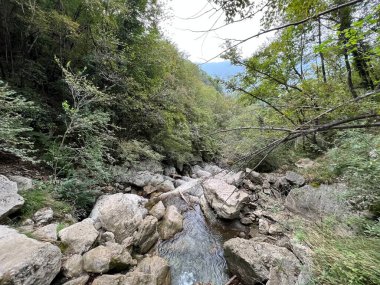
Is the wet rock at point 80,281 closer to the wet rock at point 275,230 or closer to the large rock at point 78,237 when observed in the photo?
the large rock at point 78,237

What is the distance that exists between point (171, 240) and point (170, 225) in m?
0.36

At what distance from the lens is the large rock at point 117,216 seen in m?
4.21

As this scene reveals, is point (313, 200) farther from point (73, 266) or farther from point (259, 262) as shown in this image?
point (73, 266)

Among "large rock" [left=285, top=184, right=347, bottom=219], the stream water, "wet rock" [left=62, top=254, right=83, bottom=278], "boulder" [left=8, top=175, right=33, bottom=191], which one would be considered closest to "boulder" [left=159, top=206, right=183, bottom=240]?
the stream water

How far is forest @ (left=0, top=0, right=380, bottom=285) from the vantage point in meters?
1.65

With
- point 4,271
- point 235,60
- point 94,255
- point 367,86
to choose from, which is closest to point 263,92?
point 235,60

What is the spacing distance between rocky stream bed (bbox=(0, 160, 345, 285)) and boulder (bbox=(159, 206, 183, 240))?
0.08 ft

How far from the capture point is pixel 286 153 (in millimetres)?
8164

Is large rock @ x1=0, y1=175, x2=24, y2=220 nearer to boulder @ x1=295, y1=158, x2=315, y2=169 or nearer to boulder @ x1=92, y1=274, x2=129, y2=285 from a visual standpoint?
boulder @ x1=92, y1=274, x2=129, y2=285

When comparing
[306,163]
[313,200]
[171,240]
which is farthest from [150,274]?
[306,163]

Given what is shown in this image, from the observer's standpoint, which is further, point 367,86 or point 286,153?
point 286,153

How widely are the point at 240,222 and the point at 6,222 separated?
16.4 ft

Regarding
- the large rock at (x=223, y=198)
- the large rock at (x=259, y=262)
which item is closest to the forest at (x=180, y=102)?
the large rock at (x=259, y=262)

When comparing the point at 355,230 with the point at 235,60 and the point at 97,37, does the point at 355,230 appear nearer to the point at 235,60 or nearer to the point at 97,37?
the point at 235,60
